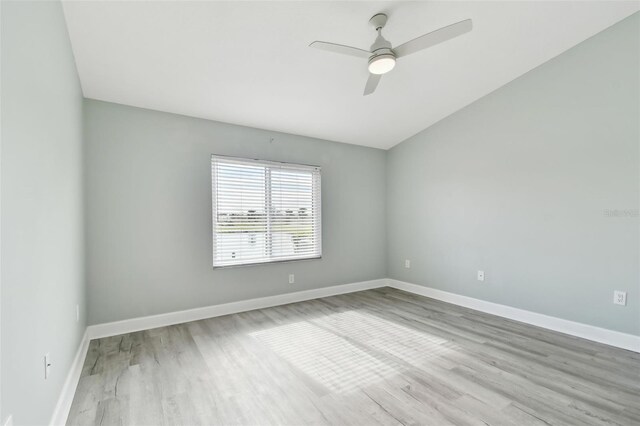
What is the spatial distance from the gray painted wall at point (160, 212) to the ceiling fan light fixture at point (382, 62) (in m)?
2.01

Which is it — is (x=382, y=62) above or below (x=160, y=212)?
above

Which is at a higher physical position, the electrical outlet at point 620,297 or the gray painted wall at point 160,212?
the gray painted wall at point 160,212

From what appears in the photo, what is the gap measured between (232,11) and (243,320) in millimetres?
3060

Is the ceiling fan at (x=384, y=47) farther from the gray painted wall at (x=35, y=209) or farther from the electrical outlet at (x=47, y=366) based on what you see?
the electrical outlet at (x=47, y=366)

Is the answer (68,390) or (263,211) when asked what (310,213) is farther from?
(68,390)

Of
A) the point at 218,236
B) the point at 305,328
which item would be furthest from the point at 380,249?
the point at 218,236

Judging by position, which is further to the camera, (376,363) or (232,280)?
(232,280)

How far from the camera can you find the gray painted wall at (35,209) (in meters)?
1.10

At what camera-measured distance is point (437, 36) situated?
2.11 metres

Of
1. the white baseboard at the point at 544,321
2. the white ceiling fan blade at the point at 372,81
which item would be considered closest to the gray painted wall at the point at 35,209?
the white ceiling fan blade at the point at 372,81

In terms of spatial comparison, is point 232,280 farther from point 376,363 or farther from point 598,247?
point 598,247

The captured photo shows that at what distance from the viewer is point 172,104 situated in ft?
10.5

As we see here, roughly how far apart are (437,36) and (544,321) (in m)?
3.16

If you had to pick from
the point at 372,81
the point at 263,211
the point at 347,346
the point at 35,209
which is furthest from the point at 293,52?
the point at 347,346
